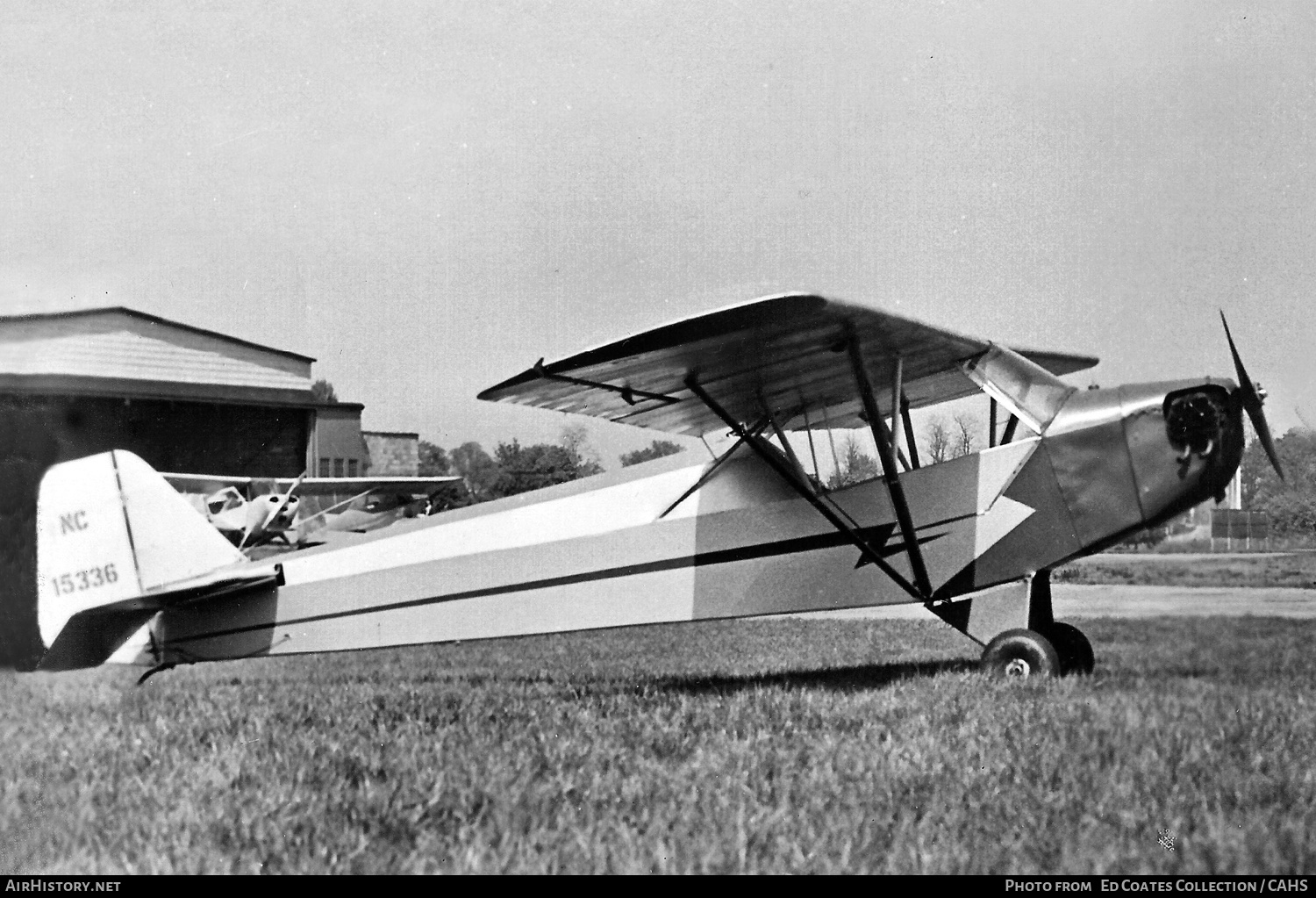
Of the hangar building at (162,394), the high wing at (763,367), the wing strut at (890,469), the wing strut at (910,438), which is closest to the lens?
the high wing at (763,367)

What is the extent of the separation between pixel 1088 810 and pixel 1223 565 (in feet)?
13.6

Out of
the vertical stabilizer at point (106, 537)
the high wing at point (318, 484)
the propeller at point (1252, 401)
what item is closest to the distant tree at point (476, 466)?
the high wing at point (318, 484)

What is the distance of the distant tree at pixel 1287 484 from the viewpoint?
5.66m

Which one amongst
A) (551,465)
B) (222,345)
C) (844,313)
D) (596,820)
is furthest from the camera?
(551,465)

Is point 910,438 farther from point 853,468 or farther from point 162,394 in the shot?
point 162,394

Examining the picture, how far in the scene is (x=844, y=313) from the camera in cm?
521

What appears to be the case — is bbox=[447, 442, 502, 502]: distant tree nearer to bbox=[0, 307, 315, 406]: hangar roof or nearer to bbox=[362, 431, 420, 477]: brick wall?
bbox=[362, 431, 420, 477]: brick wall

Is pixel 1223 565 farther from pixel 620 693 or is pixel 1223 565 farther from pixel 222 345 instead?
pixel 222 345

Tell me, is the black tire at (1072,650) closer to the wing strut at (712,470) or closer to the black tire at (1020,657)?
Answer: the black tire at (1020,657)

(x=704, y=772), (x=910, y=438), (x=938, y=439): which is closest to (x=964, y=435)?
(x=938, y=439)

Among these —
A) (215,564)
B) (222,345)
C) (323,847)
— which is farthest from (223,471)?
(323,847)

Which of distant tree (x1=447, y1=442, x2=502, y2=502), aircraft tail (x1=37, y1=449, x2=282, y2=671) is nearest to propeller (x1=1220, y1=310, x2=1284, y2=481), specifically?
aircraft tail (x1=37, y1=449, x2=282, y2=671)

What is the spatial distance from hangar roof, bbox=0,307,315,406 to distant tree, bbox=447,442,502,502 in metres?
10.7

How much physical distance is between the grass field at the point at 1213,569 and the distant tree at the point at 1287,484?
217 mm
